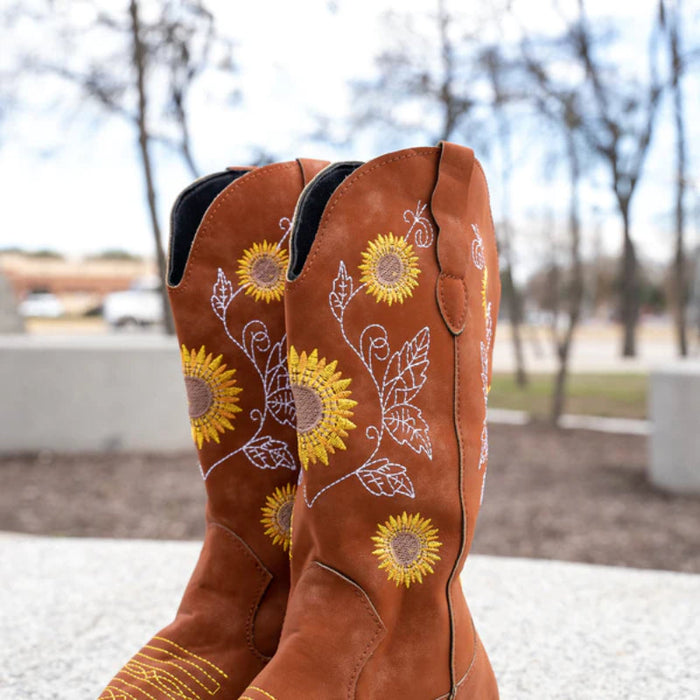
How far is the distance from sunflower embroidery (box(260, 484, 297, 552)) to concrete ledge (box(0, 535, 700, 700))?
1.46 ft

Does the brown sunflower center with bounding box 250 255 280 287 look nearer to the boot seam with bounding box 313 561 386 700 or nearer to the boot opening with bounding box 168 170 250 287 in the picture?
the boot opening with bounding box 168 170 250 287

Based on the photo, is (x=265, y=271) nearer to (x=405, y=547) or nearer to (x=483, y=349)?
(x=483, y=349)

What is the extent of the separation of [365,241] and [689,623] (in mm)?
1192

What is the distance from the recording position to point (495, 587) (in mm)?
1928

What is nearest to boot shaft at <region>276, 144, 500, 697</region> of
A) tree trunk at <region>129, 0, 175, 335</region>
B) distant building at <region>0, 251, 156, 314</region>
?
tree trunk at <region>129, 0, 175, 335</region>

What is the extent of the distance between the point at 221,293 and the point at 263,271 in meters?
0.07

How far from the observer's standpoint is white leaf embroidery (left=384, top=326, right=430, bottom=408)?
39.9 inches

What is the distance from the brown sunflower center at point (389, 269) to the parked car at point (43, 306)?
27.7 metres

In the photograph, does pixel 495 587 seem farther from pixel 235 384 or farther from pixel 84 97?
pixel 84 97

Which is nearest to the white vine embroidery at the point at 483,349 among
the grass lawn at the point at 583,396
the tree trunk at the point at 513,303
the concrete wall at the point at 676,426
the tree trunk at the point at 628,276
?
the concrete wall at the point at 676,426

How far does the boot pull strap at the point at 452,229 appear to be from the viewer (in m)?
1.03

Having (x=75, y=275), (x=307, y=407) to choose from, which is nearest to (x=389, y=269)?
(x=307, y=407)

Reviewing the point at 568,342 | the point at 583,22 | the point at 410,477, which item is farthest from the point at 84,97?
the point at 410,477

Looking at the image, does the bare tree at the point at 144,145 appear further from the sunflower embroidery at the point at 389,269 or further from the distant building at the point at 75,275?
the distant building at the point at 75,275
